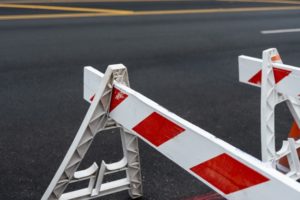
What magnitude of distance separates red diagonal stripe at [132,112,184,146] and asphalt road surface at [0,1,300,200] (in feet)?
3.78

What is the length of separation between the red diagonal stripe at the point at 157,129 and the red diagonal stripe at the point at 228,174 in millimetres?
240

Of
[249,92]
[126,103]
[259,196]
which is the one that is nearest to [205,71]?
[249,92]

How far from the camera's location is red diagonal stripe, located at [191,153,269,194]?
184cm

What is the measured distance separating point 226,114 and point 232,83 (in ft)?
4.68

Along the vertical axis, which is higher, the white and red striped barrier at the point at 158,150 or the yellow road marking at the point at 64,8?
the white and red striped barrier at the point at 158,150

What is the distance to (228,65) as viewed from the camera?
7621 mm

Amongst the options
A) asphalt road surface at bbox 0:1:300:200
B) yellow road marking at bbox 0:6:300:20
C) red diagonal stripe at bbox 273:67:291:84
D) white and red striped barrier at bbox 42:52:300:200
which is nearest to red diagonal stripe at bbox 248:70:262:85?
white and red striped barrier at bbox 42:52:300:200

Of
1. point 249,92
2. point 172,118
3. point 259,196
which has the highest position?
point 172,118

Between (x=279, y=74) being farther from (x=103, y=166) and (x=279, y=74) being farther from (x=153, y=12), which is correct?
(x=153, y=12)

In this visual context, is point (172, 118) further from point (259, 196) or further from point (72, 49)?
point (72, 49)

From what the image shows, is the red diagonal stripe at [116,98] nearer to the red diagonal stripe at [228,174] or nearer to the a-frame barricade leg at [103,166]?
the a-frame barricade leg at [103,166]

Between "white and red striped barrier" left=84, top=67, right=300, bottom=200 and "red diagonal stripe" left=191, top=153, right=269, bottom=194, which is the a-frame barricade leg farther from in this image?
"red diagonal stripe" left=191, top=153, right=269, bottom=194

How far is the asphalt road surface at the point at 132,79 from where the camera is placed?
3887mm

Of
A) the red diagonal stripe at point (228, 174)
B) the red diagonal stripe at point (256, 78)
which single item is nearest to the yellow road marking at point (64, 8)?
the red diagonal stripe at point (256, 78)
